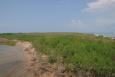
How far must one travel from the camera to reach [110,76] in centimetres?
1827

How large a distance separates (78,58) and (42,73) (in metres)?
3.58

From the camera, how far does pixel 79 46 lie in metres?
25.6

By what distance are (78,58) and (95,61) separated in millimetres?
1682

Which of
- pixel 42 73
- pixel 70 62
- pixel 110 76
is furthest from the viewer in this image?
pixel 70 62

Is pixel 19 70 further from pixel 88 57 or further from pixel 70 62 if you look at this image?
pixel 88 57

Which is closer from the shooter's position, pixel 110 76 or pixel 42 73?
pixel 110 76

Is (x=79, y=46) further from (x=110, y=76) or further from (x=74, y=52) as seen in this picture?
(x=110, y=76)

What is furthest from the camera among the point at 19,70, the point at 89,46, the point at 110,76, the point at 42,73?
the point at 89,46

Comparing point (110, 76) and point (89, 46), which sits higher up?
point (89, 46)

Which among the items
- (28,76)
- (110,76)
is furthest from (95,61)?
(28,76)

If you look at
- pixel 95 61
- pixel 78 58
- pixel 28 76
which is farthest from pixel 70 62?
pixel 28 76

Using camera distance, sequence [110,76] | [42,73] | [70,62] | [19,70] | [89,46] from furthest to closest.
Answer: [89,46], [19,70], [70,62], [42,73], [110,76]

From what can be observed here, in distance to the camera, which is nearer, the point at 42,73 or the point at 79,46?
the point at 42,73

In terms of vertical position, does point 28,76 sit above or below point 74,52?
below
